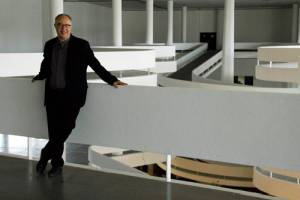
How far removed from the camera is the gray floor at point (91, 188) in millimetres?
5523

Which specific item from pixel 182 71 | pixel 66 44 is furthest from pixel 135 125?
pixel 182 71

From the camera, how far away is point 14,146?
11.0 meters

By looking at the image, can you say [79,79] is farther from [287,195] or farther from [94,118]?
[287,195]

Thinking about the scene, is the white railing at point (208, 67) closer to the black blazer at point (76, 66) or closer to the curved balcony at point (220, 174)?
the curved balcony at point (220, 174)

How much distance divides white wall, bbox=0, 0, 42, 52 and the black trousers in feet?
87.0

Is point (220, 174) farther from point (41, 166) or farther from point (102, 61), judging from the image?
point (41, 166)

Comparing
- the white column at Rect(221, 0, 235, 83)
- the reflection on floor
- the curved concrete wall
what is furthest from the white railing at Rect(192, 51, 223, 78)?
the curved concrete wall

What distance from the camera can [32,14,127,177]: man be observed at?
5.95m

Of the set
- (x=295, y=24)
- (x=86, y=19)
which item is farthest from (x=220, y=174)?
(x=295, y=24)

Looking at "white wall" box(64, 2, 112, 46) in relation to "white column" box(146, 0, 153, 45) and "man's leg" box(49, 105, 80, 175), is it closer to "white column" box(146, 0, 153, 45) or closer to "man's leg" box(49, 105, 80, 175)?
"white column" box(146, 0, 153, 45)

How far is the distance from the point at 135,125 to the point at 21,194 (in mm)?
1533

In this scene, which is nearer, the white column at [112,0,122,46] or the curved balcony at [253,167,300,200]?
the curved balcony at [253,167,300,200]

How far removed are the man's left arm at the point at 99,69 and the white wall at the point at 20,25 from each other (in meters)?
26.7

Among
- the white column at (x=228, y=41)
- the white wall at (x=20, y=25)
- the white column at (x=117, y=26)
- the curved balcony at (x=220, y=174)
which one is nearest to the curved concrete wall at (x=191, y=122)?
the curved balcony at (x=220, y=174)
